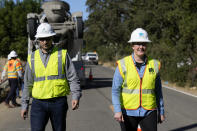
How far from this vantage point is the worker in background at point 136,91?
4277 mm

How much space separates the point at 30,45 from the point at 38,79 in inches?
441

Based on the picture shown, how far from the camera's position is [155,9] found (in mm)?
30953

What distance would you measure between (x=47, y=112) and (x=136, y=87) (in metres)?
1.17

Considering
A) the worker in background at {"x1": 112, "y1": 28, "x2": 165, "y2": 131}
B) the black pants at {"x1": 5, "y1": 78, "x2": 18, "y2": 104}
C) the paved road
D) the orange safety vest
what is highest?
the worker in background at {"x1": 112, "y1": 28, "x2": 165, "y2": 131}

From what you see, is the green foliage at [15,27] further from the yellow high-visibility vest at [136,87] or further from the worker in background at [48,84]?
the yellow high-visibility vest at [136,87]

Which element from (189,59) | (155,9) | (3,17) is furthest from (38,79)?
(3,17)

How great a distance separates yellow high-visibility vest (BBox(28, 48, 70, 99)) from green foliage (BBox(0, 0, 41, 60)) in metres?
26.1

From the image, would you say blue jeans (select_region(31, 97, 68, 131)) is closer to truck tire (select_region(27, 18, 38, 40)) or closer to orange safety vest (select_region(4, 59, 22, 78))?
orange safety vest (select_region(4, 59, 22, 78))

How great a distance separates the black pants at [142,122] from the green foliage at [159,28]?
1432 cm

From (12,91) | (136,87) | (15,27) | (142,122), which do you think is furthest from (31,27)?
(15,27)

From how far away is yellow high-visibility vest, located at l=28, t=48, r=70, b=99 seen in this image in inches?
174

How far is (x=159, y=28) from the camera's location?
32.1 meters

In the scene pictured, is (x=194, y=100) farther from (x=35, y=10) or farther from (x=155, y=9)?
(x=35, y=10)

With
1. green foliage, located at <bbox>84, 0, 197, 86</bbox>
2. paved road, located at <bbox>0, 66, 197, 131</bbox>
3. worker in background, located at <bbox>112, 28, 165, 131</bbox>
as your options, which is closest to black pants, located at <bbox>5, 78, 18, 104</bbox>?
paved road, located at <bbox>0, 66, 197, 131</bbox>
